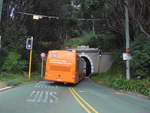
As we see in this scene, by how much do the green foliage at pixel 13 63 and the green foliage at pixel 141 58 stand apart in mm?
13686

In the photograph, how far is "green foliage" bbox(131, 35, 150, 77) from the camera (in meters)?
16.8

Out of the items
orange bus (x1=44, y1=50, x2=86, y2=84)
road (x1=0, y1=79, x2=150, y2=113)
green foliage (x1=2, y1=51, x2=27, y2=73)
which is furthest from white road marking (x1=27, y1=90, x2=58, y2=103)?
green foliage (x1=2, y1=51, x2=27, y2=73)

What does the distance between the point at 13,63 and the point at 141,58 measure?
1460 cm

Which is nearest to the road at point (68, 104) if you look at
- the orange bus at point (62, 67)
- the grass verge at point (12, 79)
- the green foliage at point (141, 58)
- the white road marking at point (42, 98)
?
the white road marking at point (42, 98)

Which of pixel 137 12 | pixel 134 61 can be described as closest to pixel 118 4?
pixel 137 12

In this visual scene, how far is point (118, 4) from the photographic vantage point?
20.3m

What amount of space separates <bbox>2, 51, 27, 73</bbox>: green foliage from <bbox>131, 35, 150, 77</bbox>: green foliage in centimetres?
1369

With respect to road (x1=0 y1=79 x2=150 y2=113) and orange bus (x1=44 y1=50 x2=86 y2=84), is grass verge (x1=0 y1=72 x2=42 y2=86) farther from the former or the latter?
road (x1=0 y1=79 x2=150 y2=113)

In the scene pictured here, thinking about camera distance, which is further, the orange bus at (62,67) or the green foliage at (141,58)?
the orange bus at (62,67)

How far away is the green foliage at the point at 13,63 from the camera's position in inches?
941

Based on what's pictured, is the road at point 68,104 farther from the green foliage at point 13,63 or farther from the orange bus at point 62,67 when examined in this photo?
the green foliage at point 13,63

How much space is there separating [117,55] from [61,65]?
9.42 metres

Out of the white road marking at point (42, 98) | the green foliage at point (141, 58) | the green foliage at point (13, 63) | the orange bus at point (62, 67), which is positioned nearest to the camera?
the white road marking at point (42, 98)

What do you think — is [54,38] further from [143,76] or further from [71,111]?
[71,111]
